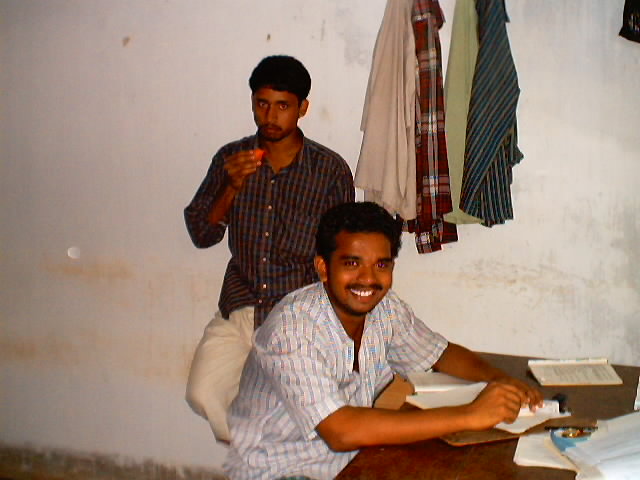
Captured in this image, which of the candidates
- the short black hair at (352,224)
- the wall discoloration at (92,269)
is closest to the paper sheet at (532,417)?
the short black hair at (352,224)

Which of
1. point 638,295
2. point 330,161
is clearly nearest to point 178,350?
point 330,161

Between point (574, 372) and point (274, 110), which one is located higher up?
point (274, 110)

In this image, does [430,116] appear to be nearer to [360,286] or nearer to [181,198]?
[360,286]

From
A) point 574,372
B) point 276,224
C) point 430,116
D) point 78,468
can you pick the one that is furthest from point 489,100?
point 78,468

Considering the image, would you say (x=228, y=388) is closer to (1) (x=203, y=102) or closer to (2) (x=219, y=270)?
(2) (x=219, y=270)

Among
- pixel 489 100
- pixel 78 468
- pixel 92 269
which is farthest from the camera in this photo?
pixel 78 468

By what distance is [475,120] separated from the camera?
8.60 ft

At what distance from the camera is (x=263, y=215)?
270 centimetres

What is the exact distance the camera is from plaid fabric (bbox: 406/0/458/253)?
8.81ft

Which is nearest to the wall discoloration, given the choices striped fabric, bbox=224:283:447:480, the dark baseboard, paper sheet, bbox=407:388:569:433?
the dark baseboard

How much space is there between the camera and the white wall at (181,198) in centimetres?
287

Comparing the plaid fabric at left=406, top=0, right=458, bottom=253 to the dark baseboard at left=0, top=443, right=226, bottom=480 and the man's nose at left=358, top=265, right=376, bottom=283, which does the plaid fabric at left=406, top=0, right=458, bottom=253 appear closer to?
the man's nose at left=358, top=265, right=376, bottom=283

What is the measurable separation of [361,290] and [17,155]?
7.80 ft

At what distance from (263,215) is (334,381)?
1106 mm
